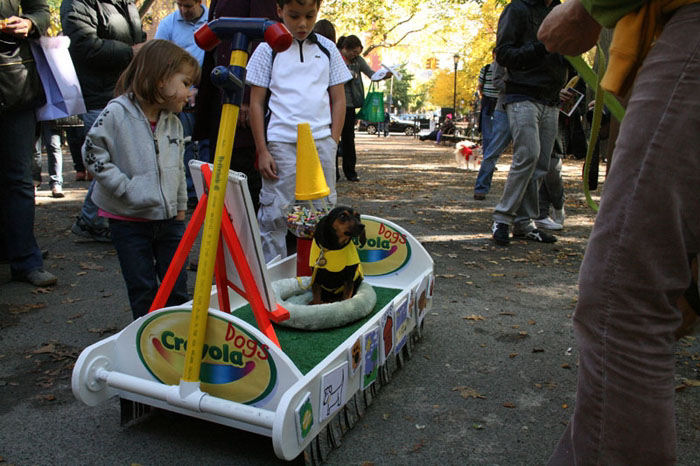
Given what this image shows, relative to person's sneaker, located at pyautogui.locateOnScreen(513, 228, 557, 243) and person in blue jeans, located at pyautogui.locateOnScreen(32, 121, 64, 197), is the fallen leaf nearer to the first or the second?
person's sneaker, located at pyautogui.locateOnScreen(513, 228, 557, 243)

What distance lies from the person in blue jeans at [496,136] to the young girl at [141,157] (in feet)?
12.5

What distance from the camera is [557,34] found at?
178 cm

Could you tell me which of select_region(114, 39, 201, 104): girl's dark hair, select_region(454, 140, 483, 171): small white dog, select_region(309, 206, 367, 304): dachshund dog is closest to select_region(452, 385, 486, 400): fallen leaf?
select_region(309, 206, 367, 304): dachshund dog

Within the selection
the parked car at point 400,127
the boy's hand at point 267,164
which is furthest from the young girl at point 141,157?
the parked car at point 400,127

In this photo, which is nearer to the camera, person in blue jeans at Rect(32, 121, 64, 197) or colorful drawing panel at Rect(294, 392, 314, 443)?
colorful drawing panel at Rect(294, 392, 314, 443)

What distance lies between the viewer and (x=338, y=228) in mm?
3098

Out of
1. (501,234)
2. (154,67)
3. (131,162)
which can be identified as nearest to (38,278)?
(131,162)

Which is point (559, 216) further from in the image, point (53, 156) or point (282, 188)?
point (53, 156)

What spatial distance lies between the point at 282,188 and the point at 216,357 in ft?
5.65

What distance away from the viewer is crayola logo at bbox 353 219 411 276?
12.5ft

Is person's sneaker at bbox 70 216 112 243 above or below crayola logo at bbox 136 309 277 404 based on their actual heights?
below

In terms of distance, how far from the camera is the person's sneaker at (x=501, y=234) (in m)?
5.95

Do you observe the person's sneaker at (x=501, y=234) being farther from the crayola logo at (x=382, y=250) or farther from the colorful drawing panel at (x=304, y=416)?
the colorful drawing panel at (x=304, y=416)

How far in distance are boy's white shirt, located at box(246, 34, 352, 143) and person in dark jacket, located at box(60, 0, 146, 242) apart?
1589 millimetres
